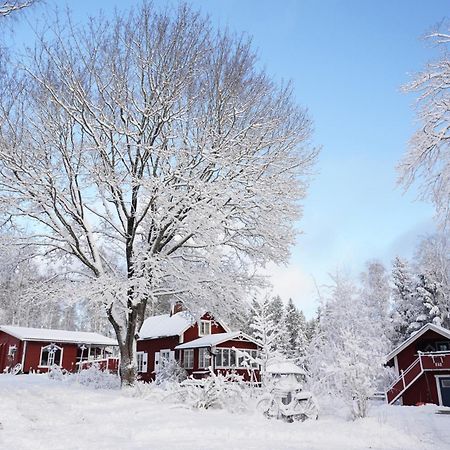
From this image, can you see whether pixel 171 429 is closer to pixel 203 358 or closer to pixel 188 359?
pixel 203 358

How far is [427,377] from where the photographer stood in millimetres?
21109

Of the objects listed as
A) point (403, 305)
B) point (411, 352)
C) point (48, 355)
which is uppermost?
point (403, 305)

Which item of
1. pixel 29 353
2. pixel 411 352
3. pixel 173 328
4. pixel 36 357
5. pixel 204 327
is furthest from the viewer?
pixel 204 327

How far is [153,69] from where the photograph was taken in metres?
11.1

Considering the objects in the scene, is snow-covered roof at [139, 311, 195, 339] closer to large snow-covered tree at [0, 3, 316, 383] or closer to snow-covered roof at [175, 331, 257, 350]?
snow-covered roof at [175, 331, 257, 350]

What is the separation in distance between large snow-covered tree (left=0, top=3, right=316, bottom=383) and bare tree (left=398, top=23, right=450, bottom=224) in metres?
3.80

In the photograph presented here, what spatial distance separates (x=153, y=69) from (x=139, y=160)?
8.92 ft

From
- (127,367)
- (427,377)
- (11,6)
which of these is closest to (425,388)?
(427,377)

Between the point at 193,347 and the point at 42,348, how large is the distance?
11553mm

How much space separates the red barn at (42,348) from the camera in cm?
2814

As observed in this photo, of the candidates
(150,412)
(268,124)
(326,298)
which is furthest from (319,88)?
(326,298)

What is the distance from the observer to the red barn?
28.1 metres

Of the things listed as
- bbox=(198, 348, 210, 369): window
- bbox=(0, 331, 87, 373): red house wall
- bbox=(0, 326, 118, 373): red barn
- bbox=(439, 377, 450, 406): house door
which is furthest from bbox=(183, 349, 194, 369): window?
bbox=(439, 377, 450, 406): house door

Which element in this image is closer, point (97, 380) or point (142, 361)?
point (97, 380)
